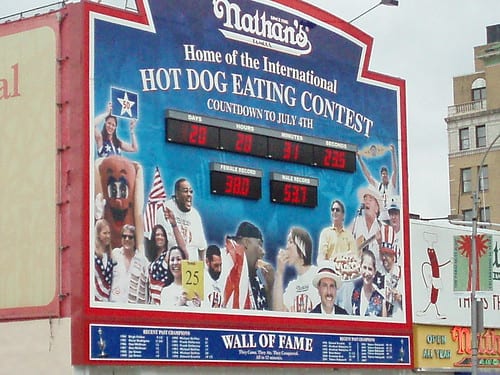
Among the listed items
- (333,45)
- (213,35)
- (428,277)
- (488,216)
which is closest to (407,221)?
(428,277)

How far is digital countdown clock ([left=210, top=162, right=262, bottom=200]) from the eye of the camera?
110 ft

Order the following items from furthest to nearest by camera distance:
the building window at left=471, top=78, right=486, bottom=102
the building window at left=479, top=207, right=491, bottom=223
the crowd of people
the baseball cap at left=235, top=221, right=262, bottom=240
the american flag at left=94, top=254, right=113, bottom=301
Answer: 1. the building window at left=471, top=78, right=486, bottom=102
2. the building window at left=479, top=207, right=491, bottom=223
3. the baseball cap at left=235, top=221, right=262, bottom=240
4. the crowd of people
5. the american flag at left=94, top=254, right=113, bottom=301

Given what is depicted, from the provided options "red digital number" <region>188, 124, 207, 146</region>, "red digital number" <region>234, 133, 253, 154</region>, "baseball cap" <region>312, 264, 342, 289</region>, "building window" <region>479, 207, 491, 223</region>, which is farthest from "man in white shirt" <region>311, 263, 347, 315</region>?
"building window" <region>479, 207, 491, 223</region>

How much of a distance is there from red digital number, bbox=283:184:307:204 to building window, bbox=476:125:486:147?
71.1m

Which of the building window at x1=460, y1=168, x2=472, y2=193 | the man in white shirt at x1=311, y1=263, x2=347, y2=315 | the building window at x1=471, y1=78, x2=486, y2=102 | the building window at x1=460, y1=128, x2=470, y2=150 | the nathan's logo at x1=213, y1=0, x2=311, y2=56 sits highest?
the building window at x1=471, y1=78, x2=486, y2=102

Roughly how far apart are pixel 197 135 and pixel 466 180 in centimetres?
7495

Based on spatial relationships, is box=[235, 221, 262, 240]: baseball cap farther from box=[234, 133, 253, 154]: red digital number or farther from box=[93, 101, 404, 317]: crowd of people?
box=[234, 133, 253, 154]: red digital number

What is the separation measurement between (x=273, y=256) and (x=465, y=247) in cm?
861

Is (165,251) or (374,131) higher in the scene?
(374,131)

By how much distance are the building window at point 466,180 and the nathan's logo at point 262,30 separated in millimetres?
70372

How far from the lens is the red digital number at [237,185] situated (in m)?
34.0

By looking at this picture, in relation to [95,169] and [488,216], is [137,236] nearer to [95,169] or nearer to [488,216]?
[95,169]

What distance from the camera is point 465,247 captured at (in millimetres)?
41531

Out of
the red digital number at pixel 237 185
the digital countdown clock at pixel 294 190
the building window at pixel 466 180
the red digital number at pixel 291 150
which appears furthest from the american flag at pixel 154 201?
the building window at pixel 466 180
